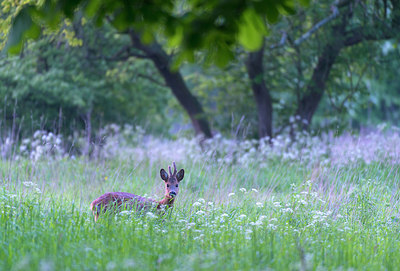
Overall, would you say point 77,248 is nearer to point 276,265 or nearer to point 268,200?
point 276,265

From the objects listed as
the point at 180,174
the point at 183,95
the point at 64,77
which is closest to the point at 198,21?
the point at 180,174

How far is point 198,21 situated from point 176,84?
1154cm

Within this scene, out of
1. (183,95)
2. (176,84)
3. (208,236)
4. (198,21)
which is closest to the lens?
(198,21)

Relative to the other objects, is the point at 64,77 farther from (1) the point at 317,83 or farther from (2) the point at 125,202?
(2) the point at 125,202

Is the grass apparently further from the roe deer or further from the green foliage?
the green foliage

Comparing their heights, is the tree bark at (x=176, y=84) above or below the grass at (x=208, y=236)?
above

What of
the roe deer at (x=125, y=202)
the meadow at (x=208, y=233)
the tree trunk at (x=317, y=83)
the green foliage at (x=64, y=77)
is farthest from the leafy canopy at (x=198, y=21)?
the tree trunk at (x=317, y=83)

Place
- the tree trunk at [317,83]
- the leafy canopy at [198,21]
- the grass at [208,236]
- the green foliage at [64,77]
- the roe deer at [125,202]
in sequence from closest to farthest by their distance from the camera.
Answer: the leafy canopy at [198,21] < the grass at [208,236] < the roe deer at [125,202] < the green foliage at [64,77] < the tree trunk at [317,83]

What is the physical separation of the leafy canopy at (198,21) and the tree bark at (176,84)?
32.7 feet

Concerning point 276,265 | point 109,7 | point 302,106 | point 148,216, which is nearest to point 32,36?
point 109,7

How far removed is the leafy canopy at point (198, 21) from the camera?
317 centimetres

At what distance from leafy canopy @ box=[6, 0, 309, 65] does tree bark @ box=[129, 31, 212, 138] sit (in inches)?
393

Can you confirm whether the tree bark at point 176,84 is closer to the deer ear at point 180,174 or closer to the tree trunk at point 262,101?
the tree trunk at point 262,101

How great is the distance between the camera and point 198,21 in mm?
3314
